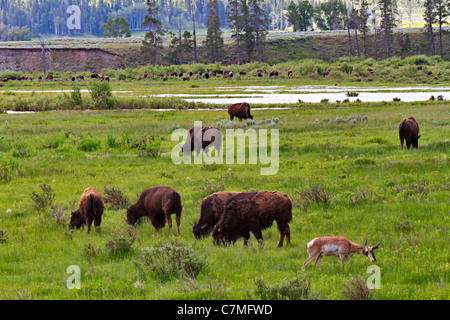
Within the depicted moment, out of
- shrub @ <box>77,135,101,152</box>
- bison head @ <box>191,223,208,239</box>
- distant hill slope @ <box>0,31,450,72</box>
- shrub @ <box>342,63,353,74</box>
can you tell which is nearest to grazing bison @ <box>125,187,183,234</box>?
bison head @ <box>191,223,208,239</box>

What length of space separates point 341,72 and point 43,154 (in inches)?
2757

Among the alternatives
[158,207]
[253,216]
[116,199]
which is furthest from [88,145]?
[253,216]

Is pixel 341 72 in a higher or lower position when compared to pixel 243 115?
higher

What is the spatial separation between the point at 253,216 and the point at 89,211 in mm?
3895

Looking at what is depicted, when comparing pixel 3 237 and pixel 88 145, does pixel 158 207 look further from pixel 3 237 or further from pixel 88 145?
pixel 88 145

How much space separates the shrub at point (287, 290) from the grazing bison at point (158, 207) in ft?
13.3

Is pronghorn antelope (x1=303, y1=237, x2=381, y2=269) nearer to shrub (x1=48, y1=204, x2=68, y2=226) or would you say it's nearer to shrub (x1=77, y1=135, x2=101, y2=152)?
shrub (x1=48, y1=204, x2=68, y2=226)

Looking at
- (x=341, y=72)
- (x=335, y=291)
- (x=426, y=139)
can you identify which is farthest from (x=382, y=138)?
(x=341, y=72)

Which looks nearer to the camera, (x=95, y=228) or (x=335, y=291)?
(x=335, y=291)

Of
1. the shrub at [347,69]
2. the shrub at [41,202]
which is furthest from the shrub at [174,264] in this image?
the shrub at [347,69]

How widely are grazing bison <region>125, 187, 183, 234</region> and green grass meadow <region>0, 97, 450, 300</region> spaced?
0.33 metres

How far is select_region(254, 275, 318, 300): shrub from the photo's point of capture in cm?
614
